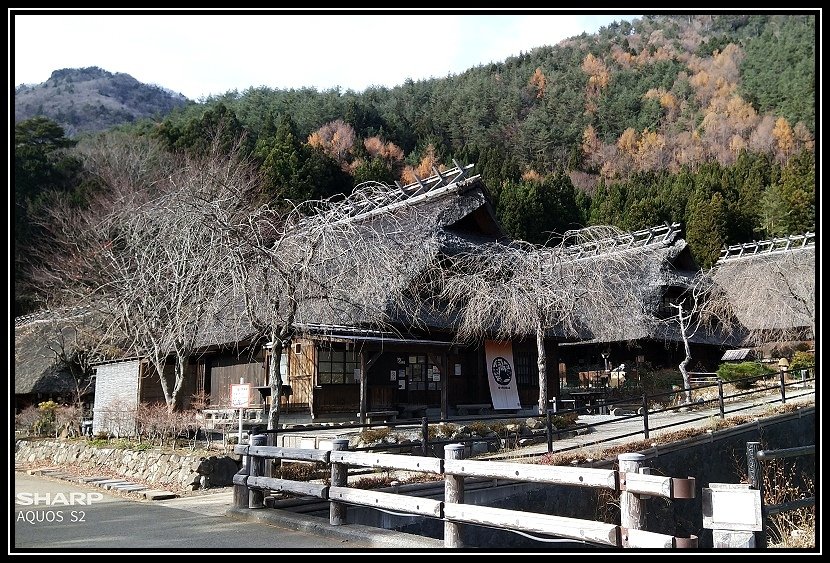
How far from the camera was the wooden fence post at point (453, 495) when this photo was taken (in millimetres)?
6223

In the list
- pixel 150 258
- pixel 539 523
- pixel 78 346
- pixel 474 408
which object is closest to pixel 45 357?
pixel 78 346

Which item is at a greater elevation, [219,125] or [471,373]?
[219,125]

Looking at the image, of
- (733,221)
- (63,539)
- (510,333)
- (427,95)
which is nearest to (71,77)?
(427,95)

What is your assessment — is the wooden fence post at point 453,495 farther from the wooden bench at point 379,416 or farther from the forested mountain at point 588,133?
the forested mountain at point 588,133

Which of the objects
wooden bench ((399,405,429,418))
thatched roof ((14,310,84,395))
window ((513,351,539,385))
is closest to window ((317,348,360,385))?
wooden bench ((399,405,429,418))

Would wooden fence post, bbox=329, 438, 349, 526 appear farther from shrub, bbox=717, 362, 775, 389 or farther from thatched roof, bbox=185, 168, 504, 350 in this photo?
shrub, bbox=717, 362, 775, 389

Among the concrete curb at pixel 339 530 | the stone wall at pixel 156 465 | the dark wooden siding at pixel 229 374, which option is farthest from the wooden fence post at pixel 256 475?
the dark wooden siding at pixel 229 374

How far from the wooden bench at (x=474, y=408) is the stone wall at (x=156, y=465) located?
31.0 ft

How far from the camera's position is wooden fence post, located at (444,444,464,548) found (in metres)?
6.22

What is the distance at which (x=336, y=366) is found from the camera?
60.1 ft

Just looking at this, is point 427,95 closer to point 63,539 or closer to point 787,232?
point 787,232

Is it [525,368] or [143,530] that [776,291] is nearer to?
[525,368]
